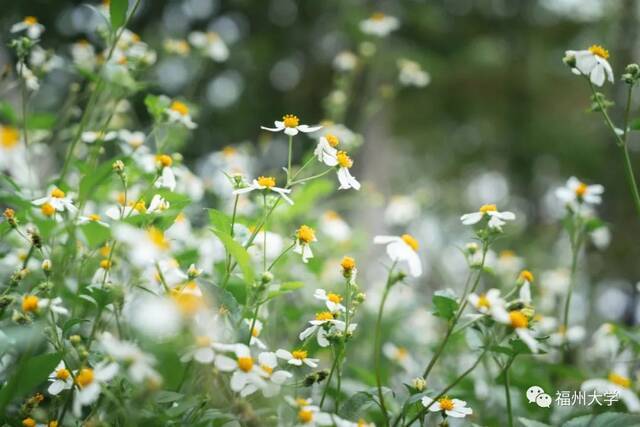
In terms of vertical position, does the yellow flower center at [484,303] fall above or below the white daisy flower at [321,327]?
above

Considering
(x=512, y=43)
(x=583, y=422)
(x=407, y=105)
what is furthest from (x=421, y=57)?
(x=583, y=422)

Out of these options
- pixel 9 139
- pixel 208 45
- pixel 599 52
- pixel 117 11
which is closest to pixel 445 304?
pixel 599 52

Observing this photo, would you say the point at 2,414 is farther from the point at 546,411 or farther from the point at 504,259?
the point at 504,259

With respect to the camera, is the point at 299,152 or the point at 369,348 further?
the point at 299,152

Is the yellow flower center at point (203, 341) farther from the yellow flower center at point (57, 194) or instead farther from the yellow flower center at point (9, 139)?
the yellow flower center at point (9, 139)

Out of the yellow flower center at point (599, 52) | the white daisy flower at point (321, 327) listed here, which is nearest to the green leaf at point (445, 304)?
the white daisy flower at point (321, 327)

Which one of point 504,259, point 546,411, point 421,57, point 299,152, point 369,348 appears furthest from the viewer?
point 299,152
